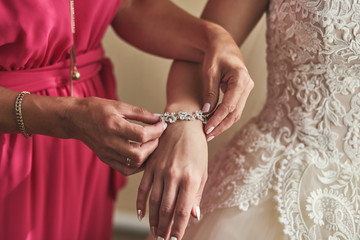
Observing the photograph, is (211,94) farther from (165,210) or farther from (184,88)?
(165,210)

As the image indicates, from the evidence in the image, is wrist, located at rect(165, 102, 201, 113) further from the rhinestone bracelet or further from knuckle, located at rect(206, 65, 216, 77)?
the rhinestone bracelet

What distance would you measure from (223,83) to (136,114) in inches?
7.7

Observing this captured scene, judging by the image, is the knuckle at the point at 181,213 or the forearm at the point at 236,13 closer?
the knuckle at the point at 181,213

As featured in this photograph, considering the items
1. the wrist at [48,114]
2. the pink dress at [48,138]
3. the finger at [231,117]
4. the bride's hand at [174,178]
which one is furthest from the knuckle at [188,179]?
the pink dress at [48,138]

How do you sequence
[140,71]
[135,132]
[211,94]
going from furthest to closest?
[140,71] → [211,94] → [135,132]

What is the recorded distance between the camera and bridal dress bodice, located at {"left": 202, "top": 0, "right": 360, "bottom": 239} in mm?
714

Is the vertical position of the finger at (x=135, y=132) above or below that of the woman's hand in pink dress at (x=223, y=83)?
below

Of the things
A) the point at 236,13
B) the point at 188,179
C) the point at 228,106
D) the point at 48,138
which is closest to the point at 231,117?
the point at 228,106

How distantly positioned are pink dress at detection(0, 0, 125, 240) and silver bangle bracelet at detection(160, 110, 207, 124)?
0.84 feet

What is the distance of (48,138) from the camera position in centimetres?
79

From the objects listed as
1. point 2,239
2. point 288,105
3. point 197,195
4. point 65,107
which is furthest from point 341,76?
point 2,239

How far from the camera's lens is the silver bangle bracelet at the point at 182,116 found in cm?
68

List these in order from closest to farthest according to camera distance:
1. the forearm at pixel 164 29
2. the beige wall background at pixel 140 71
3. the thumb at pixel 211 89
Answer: the thumb at pixel 211 89
the forearm at pixel 164 29
the beige wall background at pixel 140 71

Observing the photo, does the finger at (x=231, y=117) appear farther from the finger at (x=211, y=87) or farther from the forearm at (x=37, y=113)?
the forearm at (x=37, y=113)
